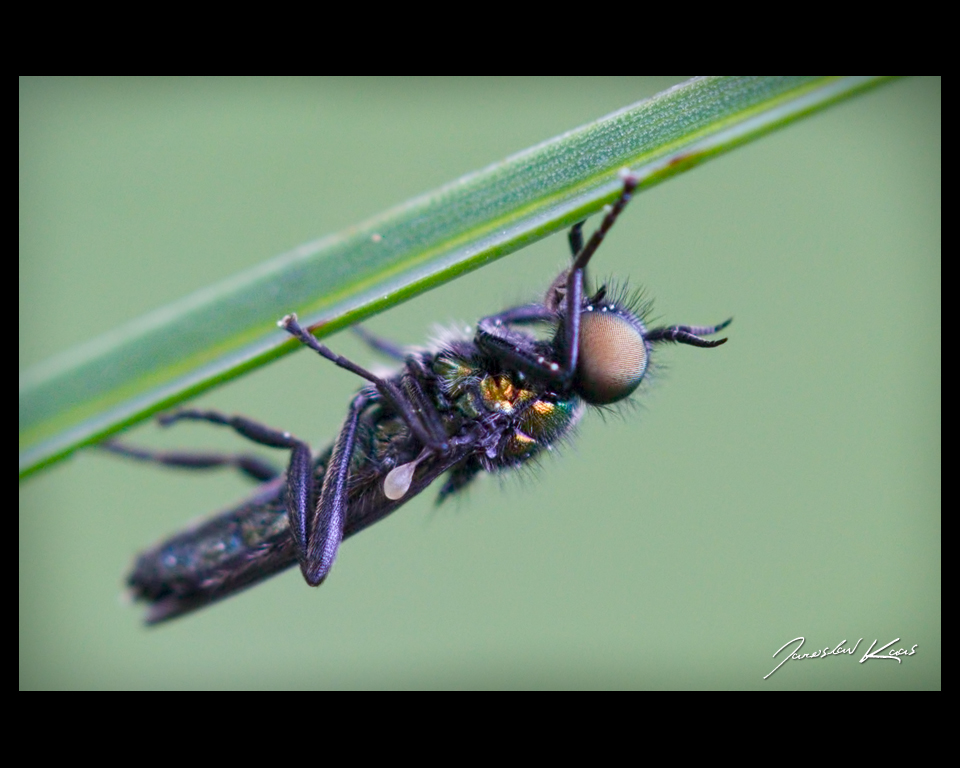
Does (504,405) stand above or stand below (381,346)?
below

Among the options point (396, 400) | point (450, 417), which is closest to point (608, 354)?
point (450, 417)

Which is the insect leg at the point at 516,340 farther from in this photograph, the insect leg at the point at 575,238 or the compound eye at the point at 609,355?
the insect leg at the point at 575,238

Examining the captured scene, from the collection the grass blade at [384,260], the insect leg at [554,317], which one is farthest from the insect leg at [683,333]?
the grass blade at [384,260]

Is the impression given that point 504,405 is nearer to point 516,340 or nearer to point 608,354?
point 516,340

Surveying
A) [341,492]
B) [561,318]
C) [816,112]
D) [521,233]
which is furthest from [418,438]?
[816,112]

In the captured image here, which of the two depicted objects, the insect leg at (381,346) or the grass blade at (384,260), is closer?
the grass blade at (384,260)

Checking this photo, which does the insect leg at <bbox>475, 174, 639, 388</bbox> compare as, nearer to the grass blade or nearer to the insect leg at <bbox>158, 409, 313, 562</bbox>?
the grass blade

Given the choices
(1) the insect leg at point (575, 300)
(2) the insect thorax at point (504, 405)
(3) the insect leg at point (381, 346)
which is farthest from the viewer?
(3) the insect leg at point (381, 346)
